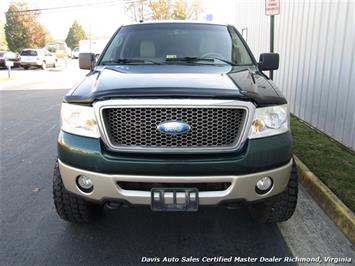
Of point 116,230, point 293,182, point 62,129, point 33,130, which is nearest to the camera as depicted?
point 62,129

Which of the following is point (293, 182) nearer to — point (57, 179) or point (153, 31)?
point (57, 179)

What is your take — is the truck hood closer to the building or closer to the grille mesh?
the grille mesh

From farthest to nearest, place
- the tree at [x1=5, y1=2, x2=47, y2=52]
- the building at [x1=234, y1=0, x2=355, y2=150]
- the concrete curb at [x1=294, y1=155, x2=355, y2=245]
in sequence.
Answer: the tree at [x1=5, y1=2, x2=47, y2=52] → the building at [x1=234, y1=0, x2=355, y2=150] → the concrete curb at [x1=294, y1=155, x2=355, y2=245]

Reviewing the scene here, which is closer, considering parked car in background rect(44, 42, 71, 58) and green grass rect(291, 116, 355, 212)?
green grass rect(291, 116, 355, 212)

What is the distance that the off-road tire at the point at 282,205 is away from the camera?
9.91ft

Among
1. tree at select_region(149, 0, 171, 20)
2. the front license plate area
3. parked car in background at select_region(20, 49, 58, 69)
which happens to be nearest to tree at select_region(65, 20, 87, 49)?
tree at select_region(149, 0, 171, 20)

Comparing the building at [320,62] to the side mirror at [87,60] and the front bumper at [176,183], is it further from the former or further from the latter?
the side mirror at [87,60]

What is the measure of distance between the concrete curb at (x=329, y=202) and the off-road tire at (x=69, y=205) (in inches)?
85.1

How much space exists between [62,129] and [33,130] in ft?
15.6

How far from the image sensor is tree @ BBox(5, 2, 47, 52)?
42.9 meters

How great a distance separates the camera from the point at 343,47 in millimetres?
5594

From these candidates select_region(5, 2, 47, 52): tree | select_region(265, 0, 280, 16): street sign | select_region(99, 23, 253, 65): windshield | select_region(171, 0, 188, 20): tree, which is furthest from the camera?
select_region(5, 2, 47, 52): tree

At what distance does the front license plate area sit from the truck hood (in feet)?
2.10

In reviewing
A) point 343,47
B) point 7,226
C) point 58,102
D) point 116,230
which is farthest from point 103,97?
point 58,102
